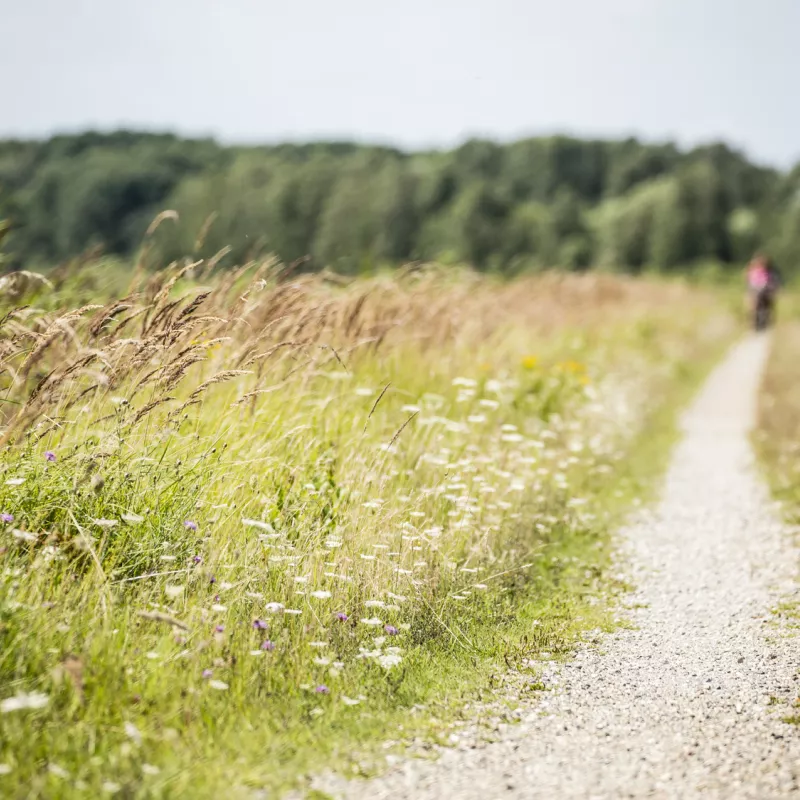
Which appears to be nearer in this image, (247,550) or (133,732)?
(133,732)

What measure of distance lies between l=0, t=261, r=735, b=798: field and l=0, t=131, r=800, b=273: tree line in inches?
2302

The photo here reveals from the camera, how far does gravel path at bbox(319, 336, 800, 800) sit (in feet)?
9.73

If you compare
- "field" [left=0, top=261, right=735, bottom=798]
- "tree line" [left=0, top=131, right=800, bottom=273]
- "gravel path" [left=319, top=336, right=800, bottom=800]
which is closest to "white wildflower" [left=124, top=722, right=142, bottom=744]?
"field" [left=0, top=261, right=735, bottom=798]

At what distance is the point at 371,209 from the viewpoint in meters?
80.6

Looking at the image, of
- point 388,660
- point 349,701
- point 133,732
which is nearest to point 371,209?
point 388,660

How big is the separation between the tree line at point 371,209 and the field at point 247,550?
5847 cm

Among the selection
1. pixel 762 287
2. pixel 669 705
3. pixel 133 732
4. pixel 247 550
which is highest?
pixel 762 287

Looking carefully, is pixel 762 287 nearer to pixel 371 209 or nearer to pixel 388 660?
pixel 388 660

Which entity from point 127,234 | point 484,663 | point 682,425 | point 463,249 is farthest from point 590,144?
point 484,663

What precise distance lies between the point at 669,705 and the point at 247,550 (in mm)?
2110

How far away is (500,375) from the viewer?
8031 millimetres

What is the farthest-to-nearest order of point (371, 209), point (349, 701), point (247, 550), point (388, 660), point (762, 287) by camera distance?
point (371, 209) → point (762, 287) → point (247, 550) → point (388, 660) → point (349, 701)

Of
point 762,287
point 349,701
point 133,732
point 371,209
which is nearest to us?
point 133,732

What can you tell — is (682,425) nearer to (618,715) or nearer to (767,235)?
(618,715)
